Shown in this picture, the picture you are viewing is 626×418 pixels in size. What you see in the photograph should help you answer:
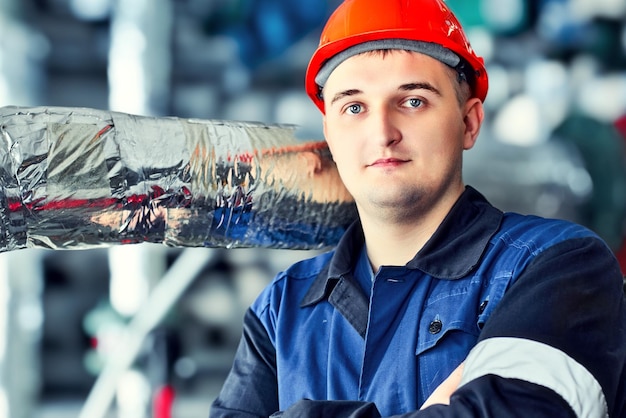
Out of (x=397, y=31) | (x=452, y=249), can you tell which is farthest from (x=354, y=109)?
(x=452, y=249)

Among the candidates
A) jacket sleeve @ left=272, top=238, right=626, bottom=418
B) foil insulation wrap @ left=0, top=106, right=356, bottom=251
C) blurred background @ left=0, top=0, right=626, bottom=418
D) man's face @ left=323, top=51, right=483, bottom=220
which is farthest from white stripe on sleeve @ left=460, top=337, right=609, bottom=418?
blurred background @ left=0, top=0, right=626, bottom=418

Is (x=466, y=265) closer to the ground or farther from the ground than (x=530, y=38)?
closer to the ground

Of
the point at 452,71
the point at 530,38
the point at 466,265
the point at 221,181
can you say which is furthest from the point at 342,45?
the point at 530,38

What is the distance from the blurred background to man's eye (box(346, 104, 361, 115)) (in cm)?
116

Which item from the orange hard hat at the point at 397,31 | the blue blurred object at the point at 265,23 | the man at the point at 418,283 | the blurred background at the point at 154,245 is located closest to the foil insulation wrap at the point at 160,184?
the man at the point at 418,283

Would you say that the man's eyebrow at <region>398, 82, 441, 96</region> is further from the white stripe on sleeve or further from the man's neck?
the white stripe on sleeve

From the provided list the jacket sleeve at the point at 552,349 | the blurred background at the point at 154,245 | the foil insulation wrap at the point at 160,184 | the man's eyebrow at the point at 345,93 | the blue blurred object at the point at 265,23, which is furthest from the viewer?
the blue blurred object at the point at 265,23

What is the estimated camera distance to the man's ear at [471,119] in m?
1.44

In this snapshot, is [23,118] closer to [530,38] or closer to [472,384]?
[472,384]

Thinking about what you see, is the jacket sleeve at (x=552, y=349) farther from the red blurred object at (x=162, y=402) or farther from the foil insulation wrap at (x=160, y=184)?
the red blurred object at (x=162, y=402)

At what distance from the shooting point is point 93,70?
2.92 m

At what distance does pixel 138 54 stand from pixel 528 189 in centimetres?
170

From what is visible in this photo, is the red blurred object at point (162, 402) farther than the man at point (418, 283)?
Yes

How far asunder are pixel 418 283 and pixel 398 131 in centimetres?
25
